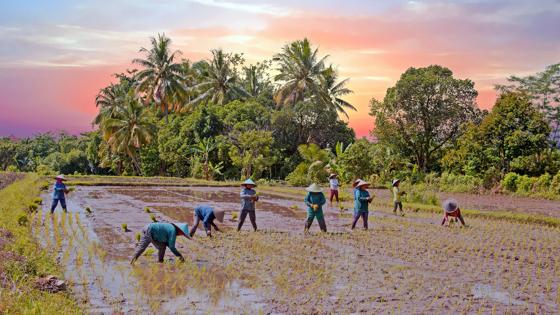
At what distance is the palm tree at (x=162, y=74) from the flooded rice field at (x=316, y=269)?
2783 centimetres

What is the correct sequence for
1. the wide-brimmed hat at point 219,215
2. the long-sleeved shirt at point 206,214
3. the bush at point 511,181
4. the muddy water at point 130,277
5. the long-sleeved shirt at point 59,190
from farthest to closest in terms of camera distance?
the bush at point 511,181
the long-sleeved shirt at point 59,190
the long-sleeved shirt at point 206,214
the wide-brimmed hat at point 219,215
the muddy water at point 130,277

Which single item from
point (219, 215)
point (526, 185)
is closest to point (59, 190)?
point (219, 215)

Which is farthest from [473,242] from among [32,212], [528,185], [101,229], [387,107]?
[387,107]

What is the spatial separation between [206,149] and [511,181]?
749 inches

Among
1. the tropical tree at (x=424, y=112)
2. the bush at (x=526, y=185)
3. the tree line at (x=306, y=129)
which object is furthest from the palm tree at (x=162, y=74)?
the bush at (x=526, y=185)

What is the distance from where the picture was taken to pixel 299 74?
39969 mm

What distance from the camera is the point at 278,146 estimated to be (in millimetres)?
38281

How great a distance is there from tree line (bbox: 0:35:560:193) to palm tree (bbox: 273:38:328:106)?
8 centimetres

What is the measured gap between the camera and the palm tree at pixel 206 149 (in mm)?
36375

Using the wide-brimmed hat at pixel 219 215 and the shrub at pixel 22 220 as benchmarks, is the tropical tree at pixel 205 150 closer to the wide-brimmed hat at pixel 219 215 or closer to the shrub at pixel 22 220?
the shrub at pixel 22 220

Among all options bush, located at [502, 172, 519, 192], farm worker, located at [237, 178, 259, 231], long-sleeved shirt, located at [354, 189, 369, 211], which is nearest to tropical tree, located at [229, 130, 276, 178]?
bush, located at [502, 172, 519, 192]

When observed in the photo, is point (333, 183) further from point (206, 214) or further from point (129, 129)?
point (129, 129)

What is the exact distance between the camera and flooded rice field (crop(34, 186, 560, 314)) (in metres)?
6.42

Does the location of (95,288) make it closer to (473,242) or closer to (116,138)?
(473,242)
